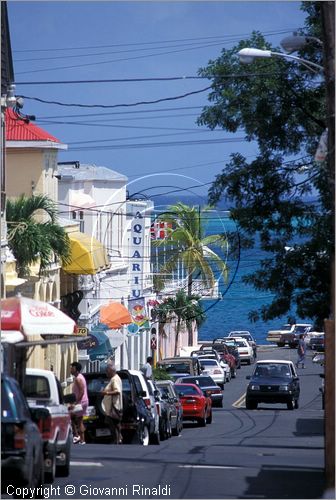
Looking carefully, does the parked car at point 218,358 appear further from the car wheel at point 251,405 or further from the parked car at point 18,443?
the parked car at point 18,443

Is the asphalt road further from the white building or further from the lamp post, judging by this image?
the white building

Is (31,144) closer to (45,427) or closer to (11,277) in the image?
(11,277)

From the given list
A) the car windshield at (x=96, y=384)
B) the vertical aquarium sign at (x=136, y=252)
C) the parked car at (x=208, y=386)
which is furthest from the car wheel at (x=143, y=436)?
the vertical aquarium sign at (x=136, y=252)

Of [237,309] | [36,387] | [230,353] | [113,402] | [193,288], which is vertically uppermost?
[193,288]

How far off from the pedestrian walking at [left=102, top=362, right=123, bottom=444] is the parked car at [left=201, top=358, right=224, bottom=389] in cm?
2943

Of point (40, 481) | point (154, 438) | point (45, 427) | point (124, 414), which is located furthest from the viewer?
point (154, 438)

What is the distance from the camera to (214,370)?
5422 cm

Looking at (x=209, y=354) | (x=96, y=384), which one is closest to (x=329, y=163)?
(x=96, y=384)

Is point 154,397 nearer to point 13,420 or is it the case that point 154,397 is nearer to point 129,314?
point 13,420

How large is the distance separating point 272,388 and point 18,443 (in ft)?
97.7

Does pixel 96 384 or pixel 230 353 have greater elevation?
pixel 96 384

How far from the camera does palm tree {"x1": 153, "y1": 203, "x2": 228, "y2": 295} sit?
69688 mm

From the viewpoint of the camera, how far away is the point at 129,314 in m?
53.3

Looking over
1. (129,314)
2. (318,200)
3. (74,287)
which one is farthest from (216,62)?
(129,314)
